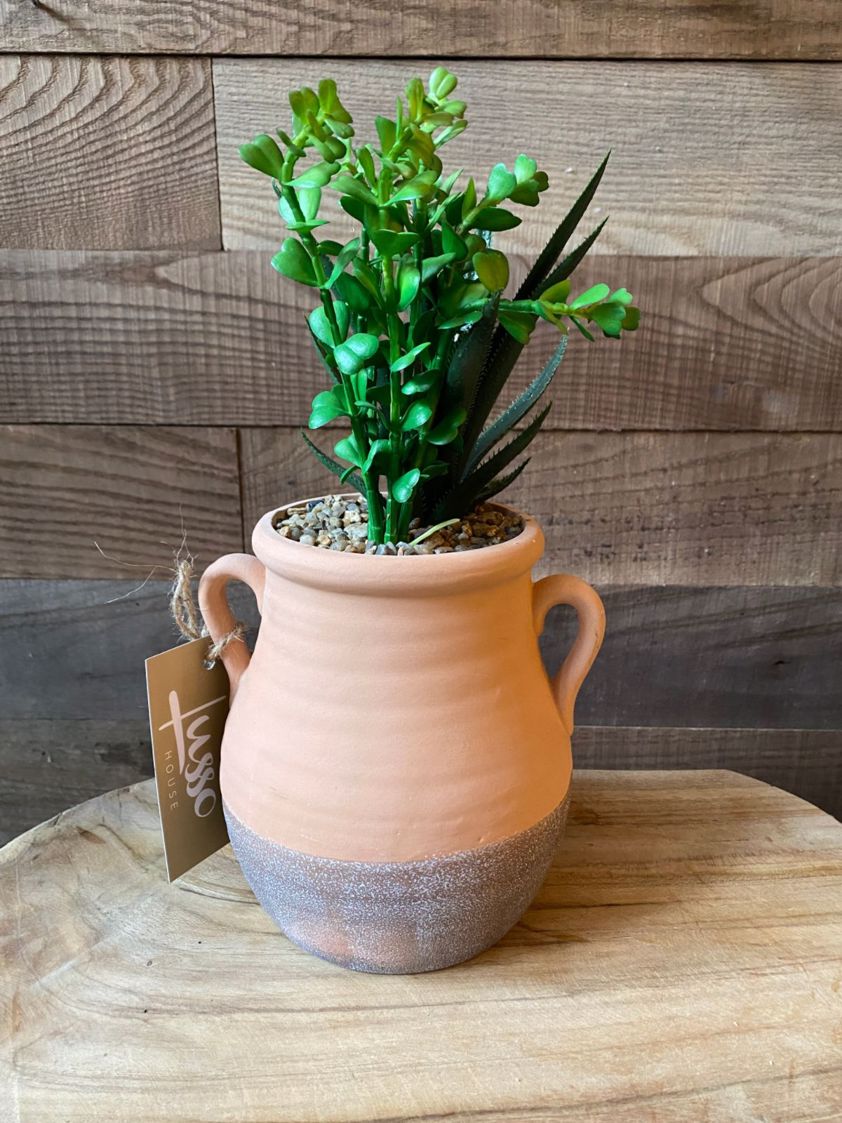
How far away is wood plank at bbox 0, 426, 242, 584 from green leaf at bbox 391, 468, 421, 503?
1.38ft

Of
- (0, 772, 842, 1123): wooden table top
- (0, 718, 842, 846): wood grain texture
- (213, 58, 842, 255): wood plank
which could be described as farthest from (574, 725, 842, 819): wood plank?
(213, 58, 842, 255): wood plank

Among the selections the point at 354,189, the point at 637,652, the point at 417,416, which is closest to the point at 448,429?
the point at 417,416

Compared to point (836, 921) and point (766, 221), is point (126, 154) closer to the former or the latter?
point (766, 221)

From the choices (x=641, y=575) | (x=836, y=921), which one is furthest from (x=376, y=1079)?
(x=641, y=575)

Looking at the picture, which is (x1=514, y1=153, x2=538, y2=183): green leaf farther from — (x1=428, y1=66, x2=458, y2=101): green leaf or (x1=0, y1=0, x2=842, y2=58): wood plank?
(x1=0, y1=0, x2=842, y2=58): wood plank

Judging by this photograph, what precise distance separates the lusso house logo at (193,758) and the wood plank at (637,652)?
0.32 meters

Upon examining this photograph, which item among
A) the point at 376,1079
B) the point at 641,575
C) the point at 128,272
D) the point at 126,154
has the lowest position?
the point at 376,1079

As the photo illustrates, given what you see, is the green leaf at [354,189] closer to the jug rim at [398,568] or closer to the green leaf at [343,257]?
the green leaf at [343,257]

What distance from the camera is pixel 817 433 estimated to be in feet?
2.67

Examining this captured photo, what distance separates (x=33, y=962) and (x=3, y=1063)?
0.07 m

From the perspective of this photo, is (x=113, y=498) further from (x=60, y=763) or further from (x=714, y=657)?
(x=714, y=657)

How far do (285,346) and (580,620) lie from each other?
430mm

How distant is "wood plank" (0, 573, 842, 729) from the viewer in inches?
34.0

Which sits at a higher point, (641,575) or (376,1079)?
(641,575)
